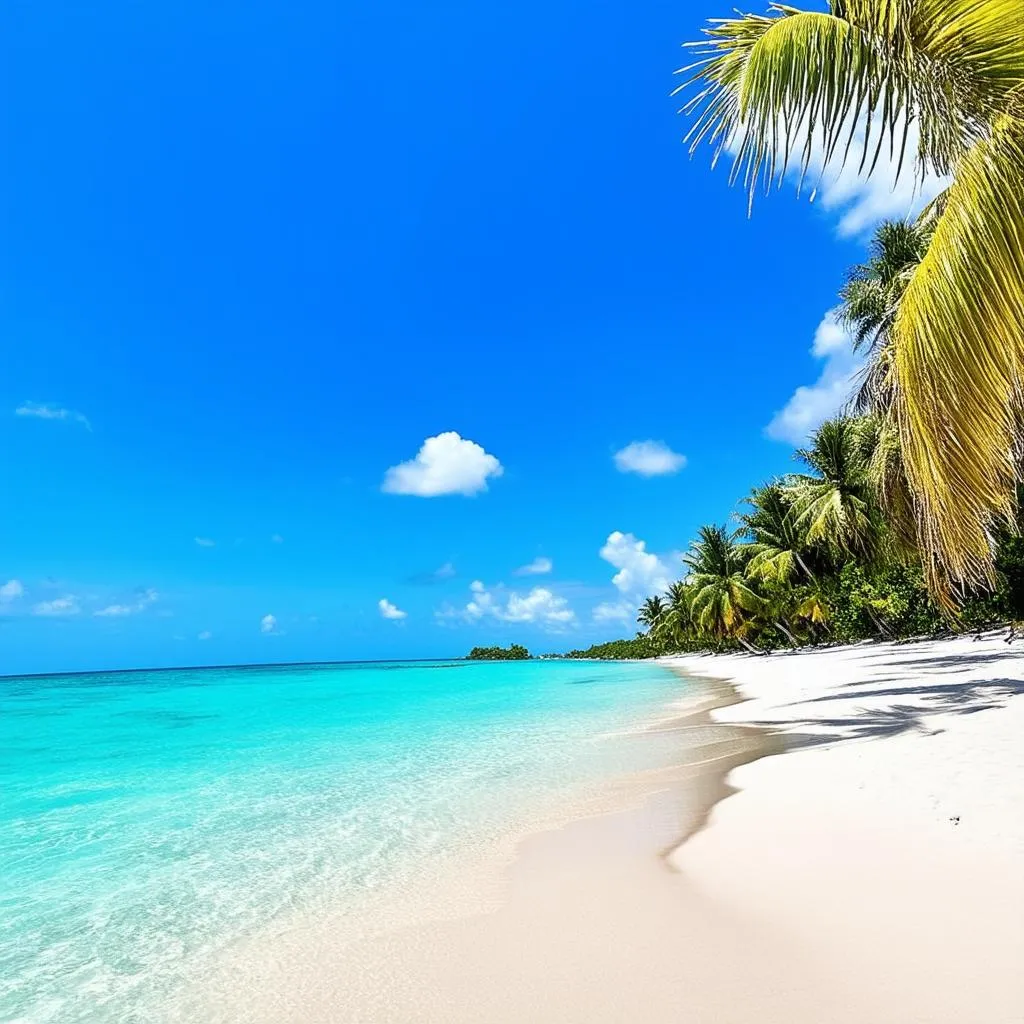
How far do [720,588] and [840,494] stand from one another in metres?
15.1

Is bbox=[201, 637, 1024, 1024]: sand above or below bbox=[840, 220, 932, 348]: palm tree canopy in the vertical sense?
below

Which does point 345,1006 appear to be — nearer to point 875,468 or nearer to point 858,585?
point 875,468

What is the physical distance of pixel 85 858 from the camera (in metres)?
5.30

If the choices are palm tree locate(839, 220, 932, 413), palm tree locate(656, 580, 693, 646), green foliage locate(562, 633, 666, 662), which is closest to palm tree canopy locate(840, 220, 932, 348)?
palm tree locate(839, 220, 932, 413)

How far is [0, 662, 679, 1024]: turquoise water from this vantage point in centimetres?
339

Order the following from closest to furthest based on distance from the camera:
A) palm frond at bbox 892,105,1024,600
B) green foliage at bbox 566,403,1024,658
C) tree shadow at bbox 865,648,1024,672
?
1. palm frond at bbox 892,105,1024,600
2. tree shadow at bbox 865,648,1024,672
3. green foliage at bbox 566,403,1024,658

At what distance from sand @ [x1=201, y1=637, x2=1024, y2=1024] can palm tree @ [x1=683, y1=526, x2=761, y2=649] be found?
29893 millimetres

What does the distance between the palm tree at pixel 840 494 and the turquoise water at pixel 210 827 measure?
448 inches

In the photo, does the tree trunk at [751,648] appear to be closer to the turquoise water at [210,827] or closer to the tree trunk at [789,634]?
the tree trunk at [789,634]

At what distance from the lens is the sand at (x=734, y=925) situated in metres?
2.32

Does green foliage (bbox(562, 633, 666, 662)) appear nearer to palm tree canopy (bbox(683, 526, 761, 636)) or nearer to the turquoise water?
palm tree canopy (bbox(683, 526, 761, 636))

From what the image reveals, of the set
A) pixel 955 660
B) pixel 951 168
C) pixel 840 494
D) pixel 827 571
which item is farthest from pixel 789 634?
pixel 951 168

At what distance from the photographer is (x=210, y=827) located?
610 centimetres

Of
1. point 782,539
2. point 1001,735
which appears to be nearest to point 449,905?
point 1001,735
